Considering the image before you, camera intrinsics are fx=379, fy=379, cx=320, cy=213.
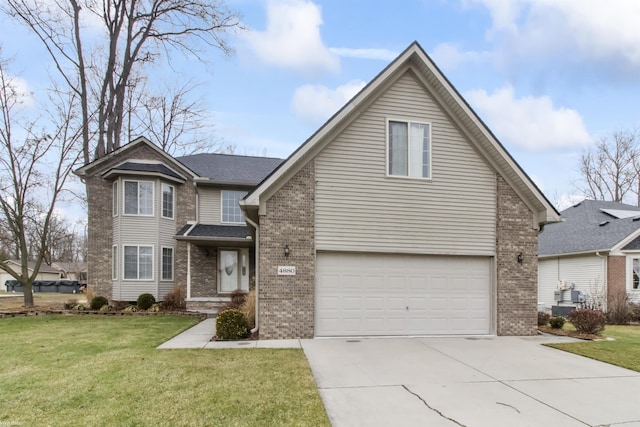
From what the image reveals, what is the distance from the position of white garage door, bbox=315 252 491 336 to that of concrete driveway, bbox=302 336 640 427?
1.05 m

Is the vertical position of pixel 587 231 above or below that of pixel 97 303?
above

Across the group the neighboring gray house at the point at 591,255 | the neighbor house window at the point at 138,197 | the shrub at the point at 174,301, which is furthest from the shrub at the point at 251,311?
the neighboring gray house at the point at 591,255

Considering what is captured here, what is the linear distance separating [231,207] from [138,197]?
4154 mm

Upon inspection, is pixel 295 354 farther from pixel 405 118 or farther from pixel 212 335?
pixel 405 118

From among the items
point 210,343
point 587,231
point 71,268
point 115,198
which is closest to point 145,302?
point 115,198

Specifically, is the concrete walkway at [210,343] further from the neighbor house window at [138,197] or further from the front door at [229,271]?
the neighbor house window at [138,197]

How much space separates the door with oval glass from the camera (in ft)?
57.9

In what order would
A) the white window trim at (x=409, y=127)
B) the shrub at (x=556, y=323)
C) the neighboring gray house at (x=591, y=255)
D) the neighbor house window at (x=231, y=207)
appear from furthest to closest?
the neighbor house window at (x=231, y=207) → the neighboring gray house at (x=591, y=255) → the shrub at (x=556, y=323) → the white window trim at (x=409, y=127)

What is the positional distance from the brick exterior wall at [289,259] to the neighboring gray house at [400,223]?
0.08 feet

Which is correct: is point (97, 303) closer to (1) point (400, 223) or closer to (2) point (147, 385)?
(2) point (147, 385)

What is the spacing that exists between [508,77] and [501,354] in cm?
1506

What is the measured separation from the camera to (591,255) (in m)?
18.7

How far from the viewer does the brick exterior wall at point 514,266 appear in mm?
10531

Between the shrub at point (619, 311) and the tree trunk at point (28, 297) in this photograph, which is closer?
the shrub at point (619, 311)
